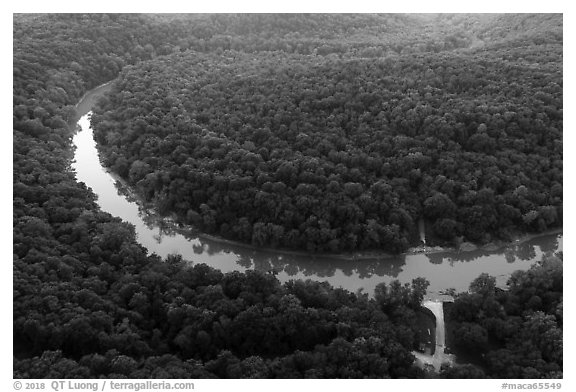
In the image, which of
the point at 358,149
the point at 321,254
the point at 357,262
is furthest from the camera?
the point at 358,149

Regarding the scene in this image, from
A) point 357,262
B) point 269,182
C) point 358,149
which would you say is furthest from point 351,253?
point 358,149

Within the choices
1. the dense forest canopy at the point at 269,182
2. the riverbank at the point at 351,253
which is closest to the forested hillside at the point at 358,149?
the dense forest canopy at the point at 269,182

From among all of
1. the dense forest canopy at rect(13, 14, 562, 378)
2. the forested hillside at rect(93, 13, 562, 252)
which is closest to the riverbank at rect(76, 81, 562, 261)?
the forested hillside at rect(93, 13, 562, 252)

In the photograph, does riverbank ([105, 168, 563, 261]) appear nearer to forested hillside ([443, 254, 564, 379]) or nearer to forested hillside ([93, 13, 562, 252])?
forested hillside ([93, 13, 562, 252])

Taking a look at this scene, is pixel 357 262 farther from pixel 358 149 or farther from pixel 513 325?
pixel 513 325

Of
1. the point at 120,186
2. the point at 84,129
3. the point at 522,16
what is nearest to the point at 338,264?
the point at 120,186

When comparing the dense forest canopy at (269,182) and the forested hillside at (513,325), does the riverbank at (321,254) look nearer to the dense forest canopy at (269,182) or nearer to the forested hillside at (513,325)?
the dense forest canopy at (269,182)
